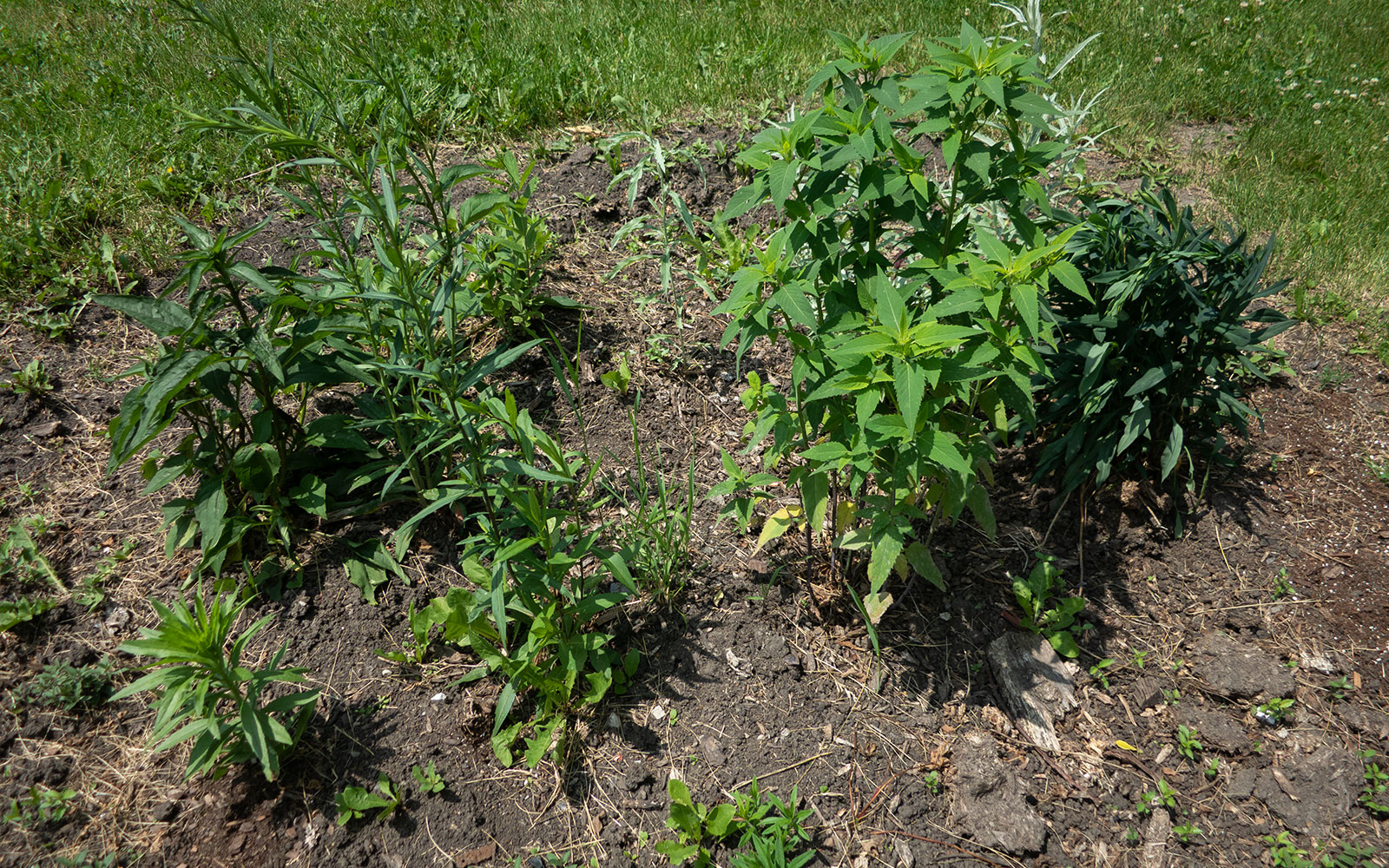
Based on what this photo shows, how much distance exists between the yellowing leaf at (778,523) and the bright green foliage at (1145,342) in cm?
98

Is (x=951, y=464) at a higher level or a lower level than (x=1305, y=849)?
higher

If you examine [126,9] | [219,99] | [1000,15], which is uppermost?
[126,9]

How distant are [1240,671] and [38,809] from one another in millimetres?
3721

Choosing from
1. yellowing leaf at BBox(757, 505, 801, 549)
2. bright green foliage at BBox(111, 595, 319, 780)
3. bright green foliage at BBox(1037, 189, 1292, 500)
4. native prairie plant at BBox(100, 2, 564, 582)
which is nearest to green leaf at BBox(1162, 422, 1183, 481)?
bright green foliage at BBox(1037, 189, 1292, 500)

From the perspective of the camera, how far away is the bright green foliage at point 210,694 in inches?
81.0

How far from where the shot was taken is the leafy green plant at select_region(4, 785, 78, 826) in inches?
86.8

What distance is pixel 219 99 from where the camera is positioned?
4.67 m

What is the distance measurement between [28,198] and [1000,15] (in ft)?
19.6

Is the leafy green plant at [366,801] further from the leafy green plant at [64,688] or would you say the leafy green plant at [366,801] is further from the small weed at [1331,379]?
the small weed at [1331,379]

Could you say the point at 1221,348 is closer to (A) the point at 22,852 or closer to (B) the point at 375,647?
(B) the point at 375,647

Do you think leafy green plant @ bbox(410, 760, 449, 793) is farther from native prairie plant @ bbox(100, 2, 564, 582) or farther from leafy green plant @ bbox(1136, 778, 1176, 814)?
leafy green plant @ bbox(1136, 778, 1176, 814)

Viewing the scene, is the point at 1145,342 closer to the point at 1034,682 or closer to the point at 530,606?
the point at 1034,682

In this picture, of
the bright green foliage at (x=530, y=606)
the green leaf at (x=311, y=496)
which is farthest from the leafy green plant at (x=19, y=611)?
the bright green foliage at (x=530, y=606)

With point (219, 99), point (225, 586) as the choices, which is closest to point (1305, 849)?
point (225, 586)
